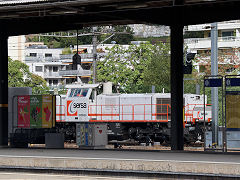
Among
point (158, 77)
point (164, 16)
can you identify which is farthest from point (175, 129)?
point (158, 77)

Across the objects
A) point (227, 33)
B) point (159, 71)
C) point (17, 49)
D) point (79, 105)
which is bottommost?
point (79, 105)

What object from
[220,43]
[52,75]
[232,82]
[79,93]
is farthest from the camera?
[52,75]

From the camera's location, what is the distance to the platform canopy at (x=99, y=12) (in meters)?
17.5

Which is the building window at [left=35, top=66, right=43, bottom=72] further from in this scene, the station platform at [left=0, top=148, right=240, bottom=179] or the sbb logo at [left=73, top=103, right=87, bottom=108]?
the station platform at [left=0, top=148, right=240, bottom=179]

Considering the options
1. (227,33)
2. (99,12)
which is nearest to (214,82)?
(99,12)

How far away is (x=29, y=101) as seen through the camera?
2505 centimetres

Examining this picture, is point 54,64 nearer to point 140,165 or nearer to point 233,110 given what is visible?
point 233,110

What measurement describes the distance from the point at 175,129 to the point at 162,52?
4528 cm

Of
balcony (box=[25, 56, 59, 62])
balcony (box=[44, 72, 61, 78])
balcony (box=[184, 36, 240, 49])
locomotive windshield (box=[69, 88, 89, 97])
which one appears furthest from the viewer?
balcony (box=[25, 56, 59, 62])

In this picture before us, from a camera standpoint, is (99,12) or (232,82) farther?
(232,82)

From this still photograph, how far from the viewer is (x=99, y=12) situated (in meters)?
19.2

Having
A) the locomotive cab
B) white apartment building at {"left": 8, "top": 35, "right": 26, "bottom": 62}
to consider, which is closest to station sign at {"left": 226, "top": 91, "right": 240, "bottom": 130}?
the locomotive cab

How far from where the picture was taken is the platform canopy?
17516 millimetres

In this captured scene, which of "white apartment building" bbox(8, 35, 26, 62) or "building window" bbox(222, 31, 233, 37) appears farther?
"white apartment building" bbox(8, 35, 26, 62)
